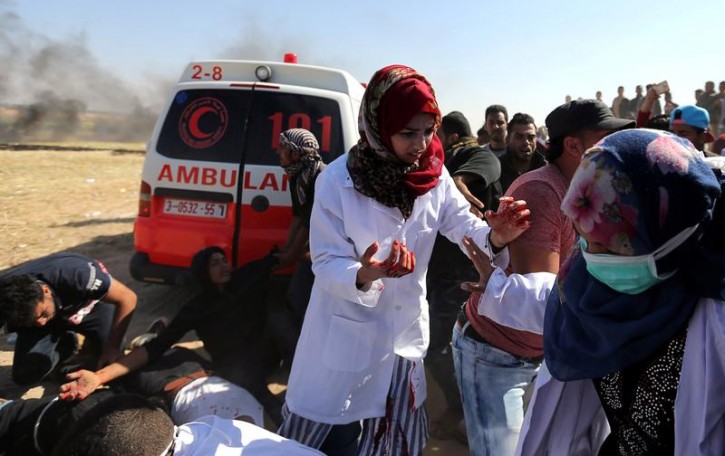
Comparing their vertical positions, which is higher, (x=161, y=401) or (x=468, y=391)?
(x=468, y=391)

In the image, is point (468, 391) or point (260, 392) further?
point (260, 392)

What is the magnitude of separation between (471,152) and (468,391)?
1.86m

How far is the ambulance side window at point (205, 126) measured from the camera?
428 cm

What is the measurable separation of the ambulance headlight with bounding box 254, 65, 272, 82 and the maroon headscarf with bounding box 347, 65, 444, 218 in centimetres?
249

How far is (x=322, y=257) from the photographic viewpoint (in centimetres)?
197

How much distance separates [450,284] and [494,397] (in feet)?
4.43

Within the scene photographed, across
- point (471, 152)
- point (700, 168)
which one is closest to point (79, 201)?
point (471, 152)

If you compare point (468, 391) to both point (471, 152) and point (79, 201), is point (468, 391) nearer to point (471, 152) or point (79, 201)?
point (471, 152)

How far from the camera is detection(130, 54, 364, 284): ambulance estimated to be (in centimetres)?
423

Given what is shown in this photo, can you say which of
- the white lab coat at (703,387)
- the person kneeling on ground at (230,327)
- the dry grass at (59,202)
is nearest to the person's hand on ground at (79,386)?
the person kneeling on ground at (230,327)

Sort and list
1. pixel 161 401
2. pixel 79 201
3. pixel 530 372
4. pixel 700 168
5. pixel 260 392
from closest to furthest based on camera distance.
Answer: pixel 700 168 < pixel 530 372 < pixel 161 401 < pixel 260 392 < pixel 79 201

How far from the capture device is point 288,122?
4258 mm

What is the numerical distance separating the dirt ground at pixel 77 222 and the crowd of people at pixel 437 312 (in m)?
0.74

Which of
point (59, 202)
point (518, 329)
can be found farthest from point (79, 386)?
point (59, 202)
